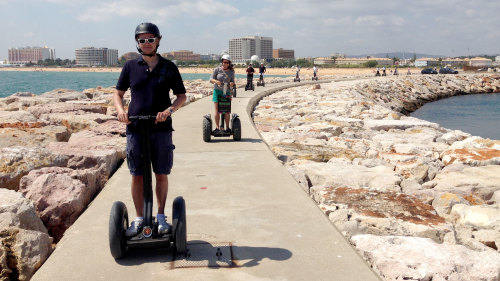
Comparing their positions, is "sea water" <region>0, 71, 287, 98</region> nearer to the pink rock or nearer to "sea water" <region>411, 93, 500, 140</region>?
the pink rock

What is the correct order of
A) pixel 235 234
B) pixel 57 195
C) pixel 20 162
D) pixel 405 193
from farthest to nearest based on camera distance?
pixel 405 193
pixel 20 162
pixel 57 195
pixel 235 234

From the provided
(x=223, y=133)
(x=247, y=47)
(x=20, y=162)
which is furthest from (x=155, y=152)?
(x=247, y=47)

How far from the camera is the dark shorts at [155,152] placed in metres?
3.47

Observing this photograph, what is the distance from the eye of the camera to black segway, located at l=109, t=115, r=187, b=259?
343 centimetres

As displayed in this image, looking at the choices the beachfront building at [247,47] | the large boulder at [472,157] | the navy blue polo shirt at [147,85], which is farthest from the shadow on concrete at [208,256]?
the beachfront building at [247,47]

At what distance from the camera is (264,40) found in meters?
197

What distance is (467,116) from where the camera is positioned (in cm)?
2744

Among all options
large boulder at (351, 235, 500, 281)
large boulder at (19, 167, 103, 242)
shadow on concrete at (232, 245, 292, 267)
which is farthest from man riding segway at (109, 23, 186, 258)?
large boulder at (351, 235, 500, 281)

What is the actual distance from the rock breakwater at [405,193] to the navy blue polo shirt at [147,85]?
2.04m

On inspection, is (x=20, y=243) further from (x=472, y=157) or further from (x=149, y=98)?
(x=472, y=157)

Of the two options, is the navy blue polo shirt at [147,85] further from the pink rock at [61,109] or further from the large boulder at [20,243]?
the pink rock at [61,109]

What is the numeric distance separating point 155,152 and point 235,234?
40.6 inches

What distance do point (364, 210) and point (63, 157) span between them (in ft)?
11.9

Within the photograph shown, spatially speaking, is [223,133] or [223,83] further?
[223,133]
